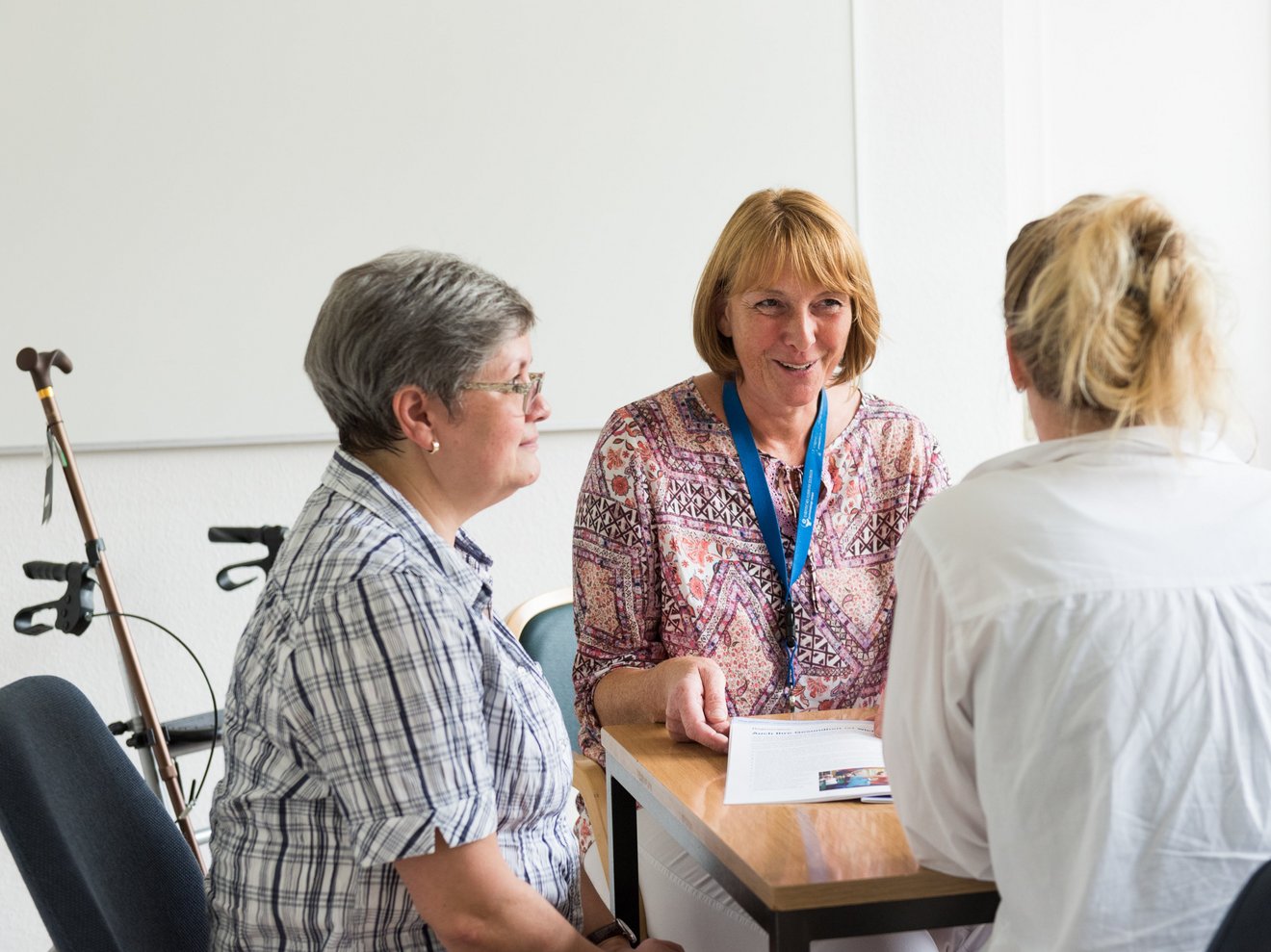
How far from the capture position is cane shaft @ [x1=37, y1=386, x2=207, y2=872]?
89.8 inches

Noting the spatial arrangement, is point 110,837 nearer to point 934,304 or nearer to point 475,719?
point 475,719

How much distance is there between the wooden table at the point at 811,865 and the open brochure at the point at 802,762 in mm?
20

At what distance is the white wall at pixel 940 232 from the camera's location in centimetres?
282

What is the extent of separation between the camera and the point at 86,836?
49.4 inches

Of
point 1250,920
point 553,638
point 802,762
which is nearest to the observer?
point 1250,920

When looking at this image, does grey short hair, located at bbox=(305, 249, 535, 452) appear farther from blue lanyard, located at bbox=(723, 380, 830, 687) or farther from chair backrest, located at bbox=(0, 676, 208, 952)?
blue lanyard, located at bbox=(723, 380, 830, 687)

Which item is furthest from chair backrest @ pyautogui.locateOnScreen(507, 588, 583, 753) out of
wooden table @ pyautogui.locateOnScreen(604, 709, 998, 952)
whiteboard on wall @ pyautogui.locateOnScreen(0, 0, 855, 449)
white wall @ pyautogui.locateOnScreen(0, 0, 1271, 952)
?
wooden table @ pyautogui.locateOnScreen(604, 709, 998, 952)

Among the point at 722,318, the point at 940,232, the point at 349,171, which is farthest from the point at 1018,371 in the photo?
the point at 940,232

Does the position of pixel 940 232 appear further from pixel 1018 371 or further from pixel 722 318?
pixel 1018 371

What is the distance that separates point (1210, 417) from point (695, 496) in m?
0.95

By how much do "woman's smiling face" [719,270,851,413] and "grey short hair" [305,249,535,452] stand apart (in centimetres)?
68

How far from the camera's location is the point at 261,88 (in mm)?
2826

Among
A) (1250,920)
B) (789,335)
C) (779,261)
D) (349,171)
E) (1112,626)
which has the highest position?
(349,171)

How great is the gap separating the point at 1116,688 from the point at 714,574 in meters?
0.96
